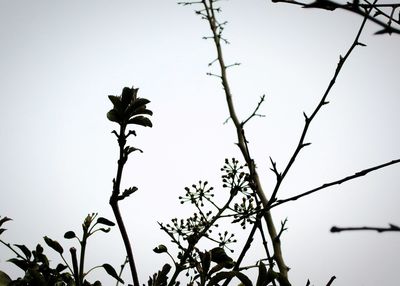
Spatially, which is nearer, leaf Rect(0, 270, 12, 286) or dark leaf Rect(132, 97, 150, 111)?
dark leaf Rect(132, 97, 150, 111)

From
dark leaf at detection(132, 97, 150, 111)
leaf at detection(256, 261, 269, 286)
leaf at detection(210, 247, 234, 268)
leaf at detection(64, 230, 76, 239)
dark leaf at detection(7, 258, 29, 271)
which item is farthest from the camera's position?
dark leaf at detection(7, 258, 29, 271)

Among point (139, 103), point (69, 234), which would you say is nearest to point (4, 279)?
point (69, 234)

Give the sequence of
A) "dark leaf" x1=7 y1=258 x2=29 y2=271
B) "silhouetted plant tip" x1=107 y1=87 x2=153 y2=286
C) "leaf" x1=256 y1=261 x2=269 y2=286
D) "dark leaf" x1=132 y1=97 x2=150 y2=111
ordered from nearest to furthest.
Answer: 1. "silhouetted plant tip" x1=107 y1=87 x2=153 y2=286
2. "dark leaf" x1=132 y1=97 x2=150 y2=111
3. "leaf" x1=256 y1=261 x2=269 y2=286
4. "dark leaf" x1=7 y1=258 x2=29 y2=271

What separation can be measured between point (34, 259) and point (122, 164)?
1521 millimetres

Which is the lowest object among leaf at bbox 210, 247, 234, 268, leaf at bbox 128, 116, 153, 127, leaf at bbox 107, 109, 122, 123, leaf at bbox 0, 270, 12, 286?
leaf at bbox 0, 270, 12, 286

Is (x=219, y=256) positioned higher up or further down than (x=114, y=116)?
further down

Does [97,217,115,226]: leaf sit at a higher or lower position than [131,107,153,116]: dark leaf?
lower

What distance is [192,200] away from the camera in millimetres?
4266

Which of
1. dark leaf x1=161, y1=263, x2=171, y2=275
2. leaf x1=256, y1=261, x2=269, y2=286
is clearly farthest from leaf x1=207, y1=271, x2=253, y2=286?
dark leaf x1=161, y1=263, x2=171, y2=275

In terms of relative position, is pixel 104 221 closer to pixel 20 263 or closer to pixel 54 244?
pixel 54 244

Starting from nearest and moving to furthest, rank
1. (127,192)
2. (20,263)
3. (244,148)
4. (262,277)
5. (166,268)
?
1. (127,192)
2. (262,277)
3. (166,268)
4. (20,263)
5. (244,148)

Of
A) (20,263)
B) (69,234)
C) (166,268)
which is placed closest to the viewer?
(69,234)

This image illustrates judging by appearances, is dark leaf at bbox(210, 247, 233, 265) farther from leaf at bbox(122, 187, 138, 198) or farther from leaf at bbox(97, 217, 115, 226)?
leaf at bbox(122, 187, 138, 198)

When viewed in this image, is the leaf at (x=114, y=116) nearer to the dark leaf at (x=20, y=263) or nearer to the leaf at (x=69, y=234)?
the leaf at (x=69, y=234)
